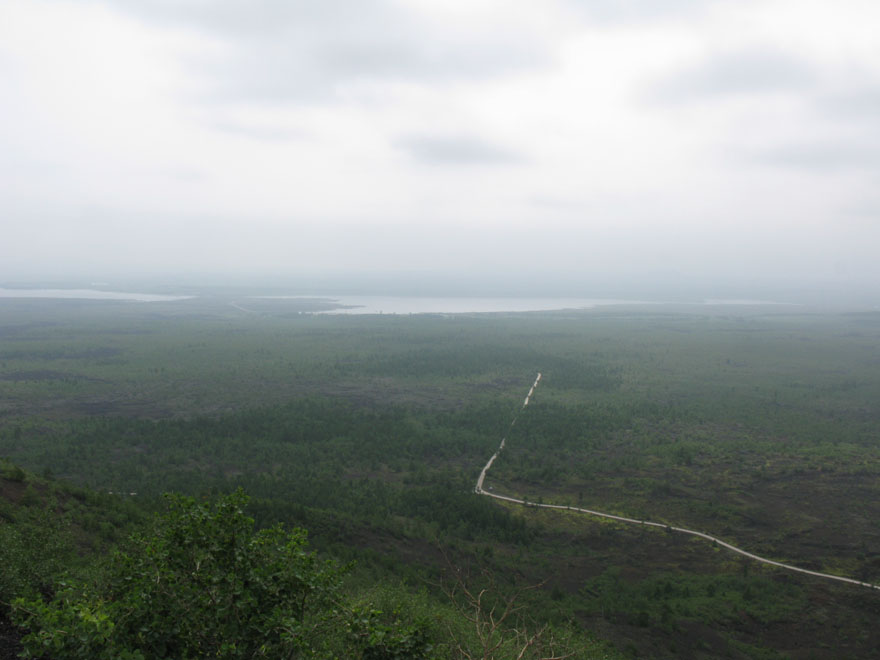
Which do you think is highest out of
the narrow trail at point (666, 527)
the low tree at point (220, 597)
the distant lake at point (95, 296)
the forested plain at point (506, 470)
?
the distant lake at point (95, 296)

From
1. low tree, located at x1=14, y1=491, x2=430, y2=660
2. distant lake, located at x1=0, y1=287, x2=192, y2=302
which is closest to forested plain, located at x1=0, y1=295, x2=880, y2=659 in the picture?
low tree, located at x1=14, y1=491, x2=430, y2=660

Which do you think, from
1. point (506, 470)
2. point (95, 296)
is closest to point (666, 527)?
point (506, 470)

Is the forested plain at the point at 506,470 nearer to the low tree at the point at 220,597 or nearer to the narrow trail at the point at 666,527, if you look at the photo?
the narrow trail at the point at 666,527

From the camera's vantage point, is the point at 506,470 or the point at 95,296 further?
the point at 95,296

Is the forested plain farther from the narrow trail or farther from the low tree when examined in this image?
the low tree

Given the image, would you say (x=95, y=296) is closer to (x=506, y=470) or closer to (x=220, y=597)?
(x=506, y=470)

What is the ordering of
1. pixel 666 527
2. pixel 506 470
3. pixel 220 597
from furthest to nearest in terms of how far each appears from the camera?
1. pixel 506 470
2. pixel 666 527
3. pixel 220 597

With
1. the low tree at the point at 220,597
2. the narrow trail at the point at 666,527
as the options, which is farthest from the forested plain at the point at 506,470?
the low tree at the point at 220,597

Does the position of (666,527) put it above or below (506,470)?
below

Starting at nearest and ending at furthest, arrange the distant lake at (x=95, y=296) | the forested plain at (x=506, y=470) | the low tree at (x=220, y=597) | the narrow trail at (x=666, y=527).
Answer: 1. the low tree at (x=220, y=597)
2. the forested plain at (x=506, y=470)
3. the narrow trail at (x=666, y=527)
4. the distant lake at (x=95, y=296)
